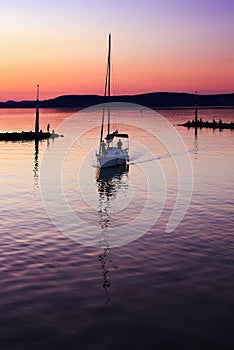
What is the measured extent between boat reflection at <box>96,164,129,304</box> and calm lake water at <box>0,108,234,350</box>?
0.36 ft

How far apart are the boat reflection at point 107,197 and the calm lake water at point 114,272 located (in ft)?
0.36

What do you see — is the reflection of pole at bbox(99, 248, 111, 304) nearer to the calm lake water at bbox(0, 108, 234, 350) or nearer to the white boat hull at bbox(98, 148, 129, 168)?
the calm lake water at bbox(0, 108, 234, 350)

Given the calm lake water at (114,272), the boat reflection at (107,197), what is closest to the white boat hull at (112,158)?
the boat reflection at (107,197)

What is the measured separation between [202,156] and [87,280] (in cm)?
5201

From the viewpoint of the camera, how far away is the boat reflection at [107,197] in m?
19.5

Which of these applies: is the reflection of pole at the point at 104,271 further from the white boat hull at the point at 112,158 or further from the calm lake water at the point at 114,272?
the white boat hull at the point at 112,158

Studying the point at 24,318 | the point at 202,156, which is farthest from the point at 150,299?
the point at 202,156

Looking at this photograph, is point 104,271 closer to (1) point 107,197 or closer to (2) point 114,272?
(2) point 114,272

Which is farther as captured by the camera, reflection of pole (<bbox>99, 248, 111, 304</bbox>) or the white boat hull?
the white boat hull

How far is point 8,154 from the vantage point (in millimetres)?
68312

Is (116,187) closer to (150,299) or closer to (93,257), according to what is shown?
(93,257)


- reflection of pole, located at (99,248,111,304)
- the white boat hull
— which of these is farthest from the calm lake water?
the white boat hull

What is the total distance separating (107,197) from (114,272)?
18.2 meters

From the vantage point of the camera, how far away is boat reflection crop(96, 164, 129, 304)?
19.5 metres
